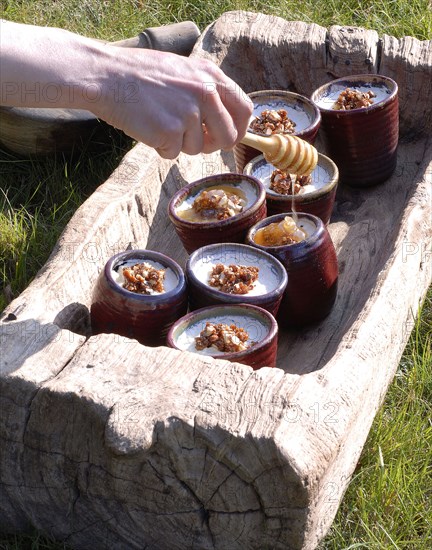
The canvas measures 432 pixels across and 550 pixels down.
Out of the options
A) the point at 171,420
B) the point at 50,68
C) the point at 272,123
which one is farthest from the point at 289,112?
the point at 171,420

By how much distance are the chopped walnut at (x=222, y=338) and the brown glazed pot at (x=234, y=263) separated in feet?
0.43

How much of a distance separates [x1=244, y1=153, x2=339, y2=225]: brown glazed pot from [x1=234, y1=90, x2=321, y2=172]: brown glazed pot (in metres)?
A: 0.08

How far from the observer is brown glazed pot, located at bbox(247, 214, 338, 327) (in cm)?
272

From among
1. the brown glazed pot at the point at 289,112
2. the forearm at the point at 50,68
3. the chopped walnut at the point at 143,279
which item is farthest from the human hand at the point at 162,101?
the brown glazed pot at the point at 289,112

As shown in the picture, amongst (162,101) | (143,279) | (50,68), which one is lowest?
(143,279)

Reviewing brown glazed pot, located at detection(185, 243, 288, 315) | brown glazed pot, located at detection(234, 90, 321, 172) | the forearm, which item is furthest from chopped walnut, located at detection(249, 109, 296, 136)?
the forearm

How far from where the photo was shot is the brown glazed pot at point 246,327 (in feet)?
7.94

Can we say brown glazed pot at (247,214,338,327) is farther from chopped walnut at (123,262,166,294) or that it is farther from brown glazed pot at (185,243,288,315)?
chopped walnut at (123,262,166,294)

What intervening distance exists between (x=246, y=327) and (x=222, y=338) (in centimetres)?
11

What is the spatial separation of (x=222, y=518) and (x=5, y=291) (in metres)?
1.37

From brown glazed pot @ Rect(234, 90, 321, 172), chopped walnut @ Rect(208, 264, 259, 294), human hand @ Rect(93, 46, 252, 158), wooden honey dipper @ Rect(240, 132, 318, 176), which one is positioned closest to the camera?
human hand @ Rect(93, 46, 252, 158)

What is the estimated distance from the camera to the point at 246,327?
8.36 ft

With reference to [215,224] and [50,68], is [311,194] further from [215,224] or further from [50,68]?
[50,68]

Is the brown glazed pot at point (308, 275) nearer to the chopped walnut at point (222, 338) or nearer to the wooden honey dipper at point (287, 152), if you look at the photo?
the wooden honey dipper at point (287, 152)
